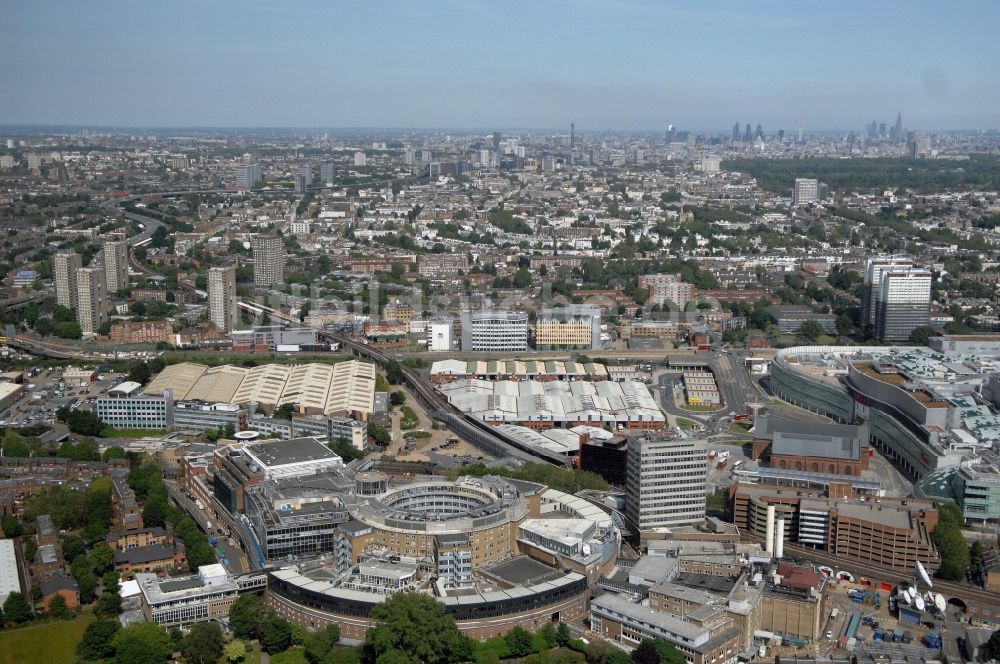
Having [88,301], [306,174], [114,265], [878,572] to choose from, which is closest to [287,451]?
[878,572]

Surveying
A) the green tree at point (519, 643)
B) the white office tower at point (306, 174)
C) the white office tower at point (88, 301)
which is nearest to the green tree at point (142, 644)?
the green tree at point (519, 643)

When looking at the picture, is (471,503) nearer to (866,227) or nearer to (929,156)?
(866,227)

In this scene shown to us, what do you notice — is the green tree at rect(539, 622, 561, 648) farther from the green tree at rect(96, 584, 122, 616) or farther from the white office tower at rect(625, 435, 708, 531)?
the green tree at rect(96, 584, 122, 616)

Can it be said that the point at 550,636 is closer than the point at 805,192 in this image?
Yes

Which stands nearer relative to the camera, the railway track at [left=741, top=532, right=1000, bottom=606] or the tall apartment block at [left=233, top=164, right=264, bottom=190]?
the railway track at [left=741, top=532, right=1000, bottom=606]

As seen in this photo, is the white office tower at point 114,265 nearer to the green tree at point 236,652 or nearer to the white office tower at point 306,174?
the green tree at point 236,652

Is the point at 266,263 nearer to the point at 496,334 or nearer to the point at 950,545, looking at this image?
the point at 496,334

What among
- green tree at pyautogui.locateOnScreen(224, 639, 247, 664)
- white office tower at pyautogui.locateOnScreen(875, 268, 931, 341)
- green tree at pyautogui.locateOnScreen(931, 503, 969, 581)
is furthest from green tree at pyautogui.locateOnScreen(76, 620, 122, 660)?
white office tower at pyautogui.locateOnScreen(875, 268, 931, 341)
